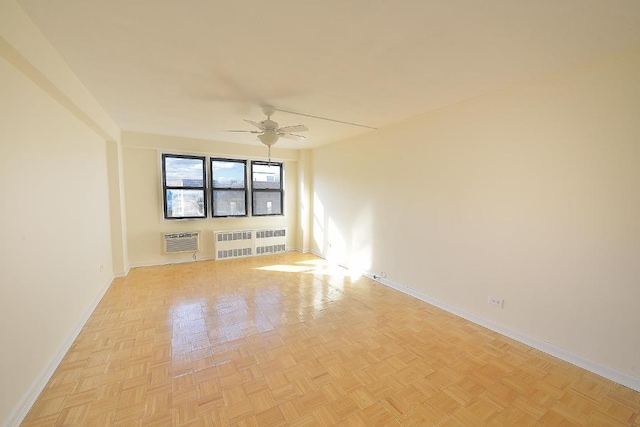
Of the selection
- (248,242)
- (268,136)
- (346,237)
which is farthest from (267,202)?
(268,136)

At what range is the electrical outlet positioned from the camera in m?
2.74

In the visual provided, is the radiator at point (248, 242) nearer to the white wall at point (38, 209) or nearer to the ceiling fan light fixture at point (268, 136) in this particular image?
the white wall at point (38, 209)

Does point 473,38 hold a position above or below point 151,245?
above

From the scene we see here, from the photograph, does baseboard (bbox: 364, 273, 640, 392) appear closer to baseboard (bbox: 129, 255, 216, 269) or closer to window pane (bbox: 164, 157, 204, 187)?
baseboard (bbox: 129, 255, 216, 269)

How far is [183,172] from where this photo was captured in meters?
5.20

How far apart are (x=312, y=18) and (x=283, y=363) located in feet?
8.31

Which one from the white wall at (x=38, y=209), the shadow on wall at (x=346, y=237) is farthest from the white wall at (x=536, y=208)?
the white wall at (x=38, y=209)

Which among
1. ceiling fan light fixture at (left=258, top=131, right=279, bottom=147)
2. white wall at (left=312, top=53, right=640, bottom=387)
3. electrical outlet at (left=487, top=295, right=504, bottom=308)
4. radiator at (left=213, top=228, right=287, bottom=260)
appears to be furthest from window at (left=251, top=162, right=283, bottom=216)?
electrical outlet at (left=487, top=295, right=504, bottom=308)

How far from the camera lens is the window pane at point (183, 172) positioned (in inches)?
199

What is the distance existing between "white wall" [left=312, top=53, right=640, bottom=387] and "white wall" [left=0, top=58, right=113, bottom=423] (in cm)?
377

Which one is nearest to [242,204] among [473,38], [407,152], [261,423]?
[407,152]

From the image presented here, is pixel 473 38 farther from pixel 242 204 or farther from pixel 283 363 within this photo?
pixel 242 204

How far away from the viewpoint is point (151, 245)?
4.99m

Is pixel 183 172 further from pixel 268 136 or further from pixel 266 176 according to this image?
pixel 268 136
